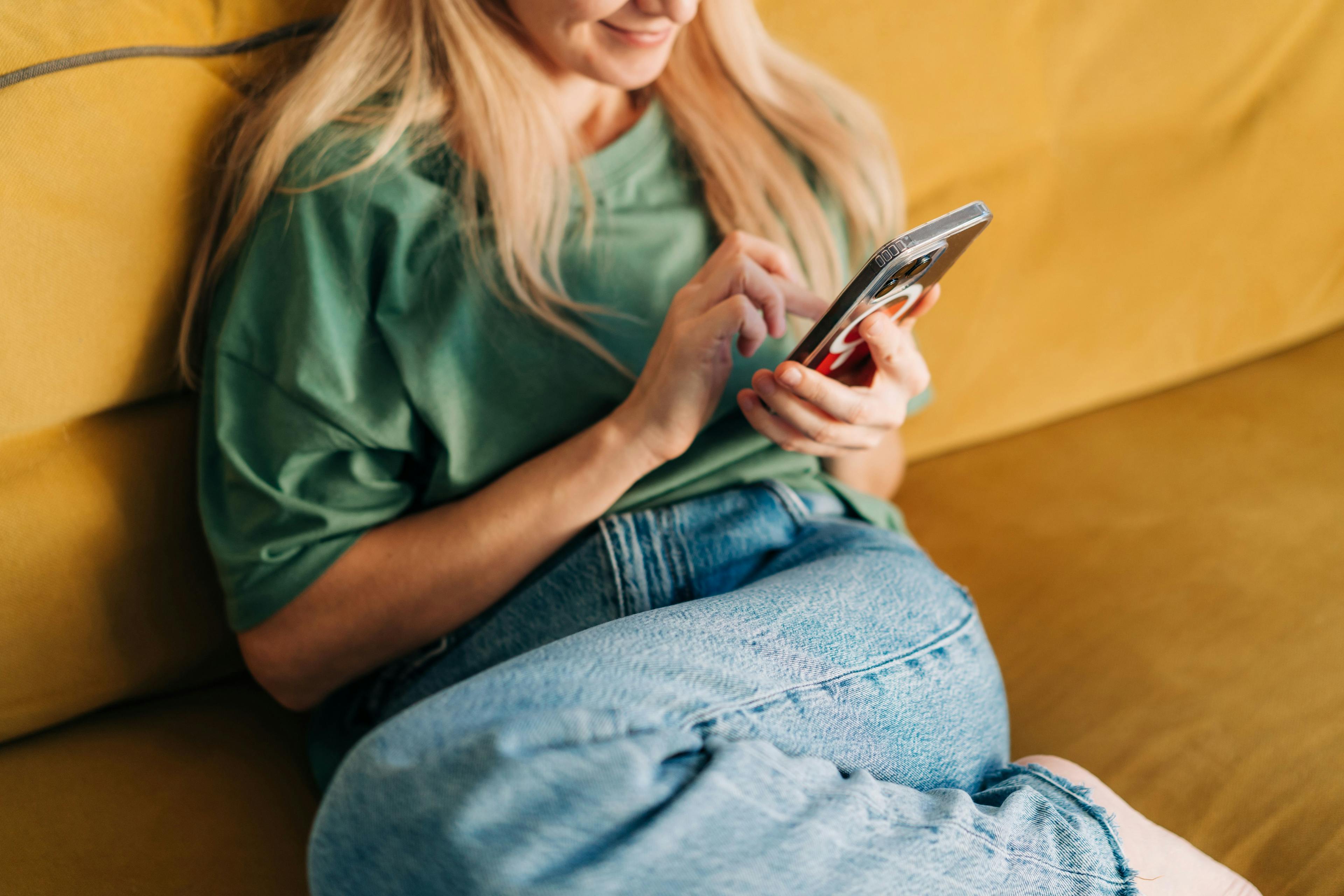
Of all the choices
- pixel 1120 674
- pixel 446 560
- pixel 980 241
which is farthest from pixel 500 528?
pixel 980 241

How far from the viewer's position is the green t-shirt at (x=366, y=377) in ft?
2.37

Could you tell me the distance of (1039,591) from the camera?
93 centimetres

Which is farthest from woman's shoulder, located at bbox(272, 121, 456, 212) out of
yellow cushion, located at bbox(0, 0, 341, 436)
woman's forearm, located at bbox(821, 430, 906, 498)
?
woman's forearm, located at bbox(821, 430, 906, 498)

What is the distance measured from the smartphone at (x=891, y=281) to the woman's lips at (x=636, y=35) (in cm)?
29

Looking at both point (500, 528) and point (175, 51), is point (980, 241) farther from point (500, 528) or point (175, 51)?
point (175, 51)

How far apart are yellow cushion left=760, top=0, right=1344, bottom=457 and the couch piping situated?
605 mm

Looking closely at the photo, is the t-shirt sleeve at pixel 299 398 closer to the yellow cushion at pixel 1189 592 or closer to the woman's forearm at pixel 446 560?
the woman's forearm at pixel 446 560

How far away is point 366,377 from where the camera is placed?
74 cm

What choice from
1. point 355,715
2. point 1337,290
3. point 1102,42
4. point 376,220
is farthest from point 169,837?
point 1337,290

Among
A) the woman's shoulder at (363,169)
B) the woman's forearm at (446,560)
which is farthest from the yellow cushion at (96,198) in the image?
the woman's forearm at (446,560)

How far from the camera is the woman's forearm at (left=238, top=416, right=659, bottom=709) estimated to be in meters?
0.75

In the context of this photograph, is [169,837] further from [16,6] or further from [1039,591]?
[1039,591]

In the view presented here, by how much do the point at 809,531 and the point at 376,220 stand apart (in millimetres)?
438

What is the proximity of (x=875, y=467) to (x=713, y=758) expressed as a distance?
1.84 ft
